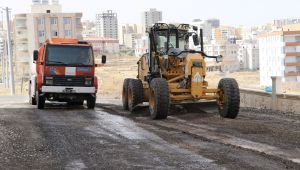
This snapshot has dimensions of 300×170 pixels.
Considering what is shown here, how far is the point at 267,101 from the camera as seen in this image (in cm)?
1844

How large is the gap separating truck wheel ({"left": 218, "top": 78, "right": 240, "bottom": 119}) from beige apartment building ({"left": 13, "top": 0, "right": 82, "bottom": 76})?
107 meters

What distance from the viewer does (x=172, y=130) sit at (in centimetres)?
1234

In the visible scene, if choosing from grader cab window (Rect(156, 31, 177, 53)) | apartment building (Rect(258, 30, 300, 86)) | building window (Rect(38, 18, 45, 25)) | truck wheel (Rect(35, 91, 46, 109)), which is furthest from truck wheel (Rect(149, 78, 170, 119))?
apartment building (Rect(258, 30, 300, 86))

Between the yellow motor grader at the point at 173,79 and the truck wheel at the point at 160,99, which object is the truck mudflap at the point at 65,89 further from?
the truck wheel at the point at 160,99

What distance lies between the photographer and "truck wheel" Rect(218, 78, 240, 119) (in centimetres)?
1484

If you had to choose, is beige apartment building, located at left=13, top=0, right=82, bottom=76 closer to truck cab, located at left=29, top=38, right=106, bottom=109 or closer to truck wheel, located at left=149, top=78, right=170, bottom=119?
truck cab, located at left=29, top=38, right=106, bottom=109

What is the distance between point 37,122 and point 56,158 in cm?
639

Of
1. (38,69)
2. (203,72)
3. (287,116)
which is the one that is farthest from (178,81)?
(38,69)

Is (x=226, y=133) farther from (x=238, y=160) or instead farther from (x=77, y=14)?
(x=77, y=14)

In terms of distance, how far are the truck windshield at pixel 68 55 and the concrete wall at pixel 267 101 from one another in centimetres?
625

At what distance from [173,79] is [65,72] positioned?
237 inches

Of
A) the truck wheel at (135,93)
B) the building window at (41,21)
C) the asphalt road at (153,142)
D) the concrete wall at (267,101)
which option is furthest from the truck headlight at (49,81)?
the building window at (41,21)

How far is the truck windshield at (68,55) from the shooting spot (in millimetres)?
20641

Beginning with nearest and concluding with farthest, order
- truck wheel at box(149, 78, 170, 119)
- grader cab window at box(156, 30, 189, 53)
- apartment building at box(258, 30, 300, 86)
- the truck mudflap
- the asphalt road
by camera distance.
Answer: the asphalt road < truck wheel at box(149, 78, 170, 119) < grader cab window at box(156, 30, 189, 53) < the truck mudflap < apartment building at box(258, 30, 300, 86)
